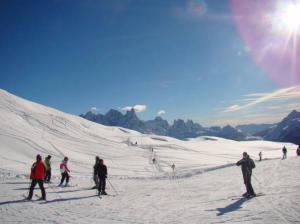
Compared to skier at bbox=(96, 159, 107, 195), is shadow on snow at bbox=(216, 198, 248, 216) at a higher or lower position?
lower

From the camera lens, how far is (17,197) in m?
17.2

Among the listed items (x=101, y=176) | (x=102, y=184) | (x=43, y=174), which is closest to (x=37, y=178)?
(x=43, y=174)

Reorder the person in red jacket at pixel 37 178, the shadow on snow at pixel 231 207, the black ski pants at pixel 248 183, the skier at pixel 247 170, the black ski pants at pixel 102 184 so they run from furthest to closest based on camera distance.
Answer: the black ski pants at pixel 102 184 < the person in red jacket at pixel 37 178 < the skier at pixel 247 170 < the black ski pants at pixel 248 183 < the shadow on snow at pixel 231 207

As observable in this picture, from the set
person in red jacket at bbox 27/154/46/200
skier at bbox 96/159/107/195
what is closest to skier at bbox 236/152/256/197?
skier at bbox 96/159/107/195

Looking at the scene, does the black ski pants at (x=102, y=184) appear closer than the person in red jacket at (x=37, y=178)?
No

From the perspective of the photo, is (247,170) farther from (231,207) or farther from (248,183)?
(231,207)

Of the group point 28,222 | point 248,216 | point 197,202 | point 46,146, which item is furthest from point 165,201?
point 46,146

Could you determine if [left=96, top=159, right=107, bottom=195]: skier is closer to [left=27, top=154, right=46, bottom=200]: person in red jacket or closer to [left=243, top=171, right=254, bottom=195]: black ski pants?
[left=27, top=154, right=46, bottom=200]: person in red jacket

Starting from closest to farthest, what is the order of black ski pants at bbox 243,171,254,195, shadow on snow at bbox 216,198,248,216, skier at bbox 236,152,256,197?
1. shadow on snow at bbox 216,198,248,216
2. black ski pants at bbox 243,171,254,195
3. skier at bbox 236,152,256,197

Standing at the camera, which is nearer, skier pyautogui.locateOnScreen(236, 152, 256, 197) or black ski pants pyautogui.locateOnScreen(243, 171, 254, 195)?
black ski pants pyautogui.locateOnScreen(243, 171, 254, 195)

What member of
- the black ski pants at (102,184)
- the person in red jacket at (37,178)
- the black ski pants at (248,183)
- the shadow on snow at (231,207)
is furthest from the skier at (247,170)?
the person in red jacket at (37,178)

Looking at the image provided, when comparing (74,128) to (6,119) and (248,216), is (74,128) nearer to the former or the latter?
(6,119)

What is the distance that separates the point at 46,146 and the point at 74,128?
3161 cm

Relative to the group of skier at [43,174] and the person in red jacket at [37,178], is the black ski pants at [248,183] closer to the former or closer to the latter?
the group of skier at [43,174]
